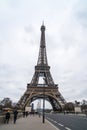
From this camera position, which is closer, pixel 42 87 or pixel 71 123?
pixel 71 123

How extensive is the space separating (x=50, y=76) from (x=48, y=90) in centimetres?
491

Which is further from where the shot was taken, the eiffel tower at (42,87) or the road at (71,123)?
the eiffel tower at (42,87)

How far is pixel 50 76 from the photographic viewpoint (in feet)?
313

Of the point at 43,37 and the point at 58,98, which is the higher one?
the point at 43,37

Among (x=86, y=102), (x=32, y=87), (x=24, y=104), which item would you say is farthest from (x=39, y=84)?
(x=86, y=102)

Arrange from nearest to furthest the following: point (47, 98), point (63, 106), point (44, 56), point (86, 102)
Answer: point (63, 106)
point (44, 56)
point (47, 98)
point (86, 102)

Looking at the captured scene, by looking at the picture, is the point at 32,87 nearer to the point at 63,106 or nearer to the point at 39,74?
the point at 39,74

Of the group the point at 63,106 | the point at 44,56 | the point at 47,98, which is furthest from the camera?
the point at 47,98

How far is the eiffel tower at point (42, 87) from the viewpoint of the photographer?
9225cm

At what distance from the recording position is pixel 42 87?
9644 cm

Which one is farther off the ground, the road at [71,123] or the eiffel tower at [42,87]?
the eiffel tower at [42,87]

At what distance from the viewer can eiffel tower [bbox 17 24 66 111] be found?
92.2m

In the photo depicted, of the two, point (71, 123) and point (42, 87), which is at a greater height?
point (42, 87)

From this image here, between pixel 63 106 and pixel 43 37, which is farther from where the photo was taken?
pixel 43 37
